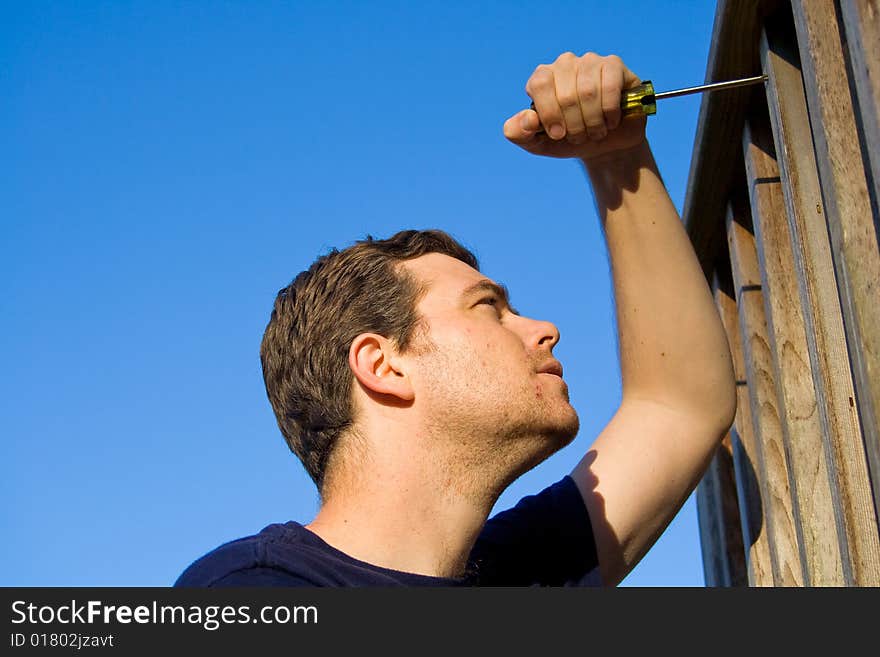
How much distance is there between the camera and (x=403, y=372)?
225 centimetres

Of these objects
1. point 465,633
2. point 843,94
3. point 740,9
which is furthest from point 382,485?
point 740,9

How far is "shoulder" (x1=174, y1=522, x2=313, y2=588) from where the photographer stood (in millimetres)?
1758

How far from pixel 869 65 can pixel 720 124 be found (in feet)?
3.67

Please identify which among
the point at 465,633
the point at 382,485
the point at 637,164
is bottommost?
the point at 465,633

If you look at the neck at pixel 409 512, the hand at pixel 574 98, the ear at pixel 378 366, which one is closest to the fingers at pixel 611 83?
the hand at pixel 574 98

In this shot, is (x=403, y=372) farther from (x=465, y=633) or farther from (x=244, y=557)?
(x=465, y=633)

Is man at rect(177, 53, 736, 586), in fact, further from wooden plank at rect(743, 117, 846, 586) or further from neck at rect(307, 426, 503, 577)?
wooden plank at rect(743, 117, 846, 586)

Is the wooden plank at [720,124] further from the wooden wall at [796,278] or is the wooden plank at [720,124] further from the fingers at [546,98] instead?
the fingers at [546,98]

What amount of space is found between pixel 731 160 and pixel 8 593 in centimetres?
228

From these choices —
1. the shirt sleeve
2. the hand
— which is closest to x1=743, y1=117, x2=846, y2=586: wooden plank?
the shirt sleeve

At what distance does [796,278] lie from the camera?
7.95 ft

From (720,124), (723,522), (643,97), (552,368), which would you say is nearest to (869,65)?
(643,97)

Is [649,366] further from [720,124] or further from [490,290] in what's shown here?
[720,124]

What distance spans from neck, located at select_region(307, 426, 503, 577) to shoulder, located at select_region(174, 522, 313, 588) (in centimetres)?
19
